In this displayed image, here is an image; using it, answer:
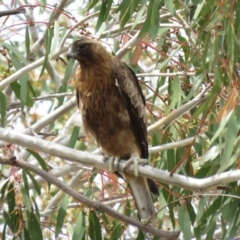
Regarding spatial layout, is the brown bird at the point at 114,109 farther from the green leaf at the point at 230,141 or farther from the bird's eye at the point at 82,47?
the green leaf at the point at 230,141

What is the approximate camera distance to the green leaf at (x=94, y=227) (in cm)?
427

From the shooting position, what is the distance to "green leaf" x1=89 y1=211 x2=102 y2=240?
168 inches

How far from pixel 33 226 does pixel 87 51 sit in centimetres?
119

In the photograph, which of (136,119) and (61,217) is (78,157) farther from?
(136,119)

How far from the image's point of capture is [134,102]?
189 inches

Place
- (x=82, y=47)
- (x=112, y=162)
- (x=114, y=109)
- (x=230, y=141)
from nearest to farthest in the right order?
1. (x=230, y=141)
2. (x=112, y=162)
3. (x=114, y=109)
4. (x=82, y=47)

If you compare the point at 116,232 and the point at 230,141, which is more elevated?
the point at 230,141

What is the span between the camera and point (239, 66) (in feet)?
12.6

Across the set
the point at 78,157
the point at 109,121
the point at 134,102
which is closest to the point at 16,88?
the point at 109,121

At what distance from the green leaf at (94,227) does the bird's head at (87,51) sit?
1054 millimetres

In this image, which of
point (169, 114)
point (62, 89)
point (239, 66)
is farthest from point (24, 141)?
point (62, 89)

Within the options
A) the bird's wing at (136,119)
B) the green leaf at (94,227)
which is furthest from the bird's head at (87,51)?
the green leaf at (94,227)

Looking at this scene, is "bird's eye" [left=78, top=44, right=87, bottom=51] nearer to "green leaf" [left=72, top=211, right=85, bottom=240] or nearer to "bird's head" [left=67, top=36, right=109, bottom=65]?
"bird's head" [left=67, top=36, right=109, bottom=65]

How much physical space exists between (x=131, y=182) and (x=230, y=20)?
1.66 meters
